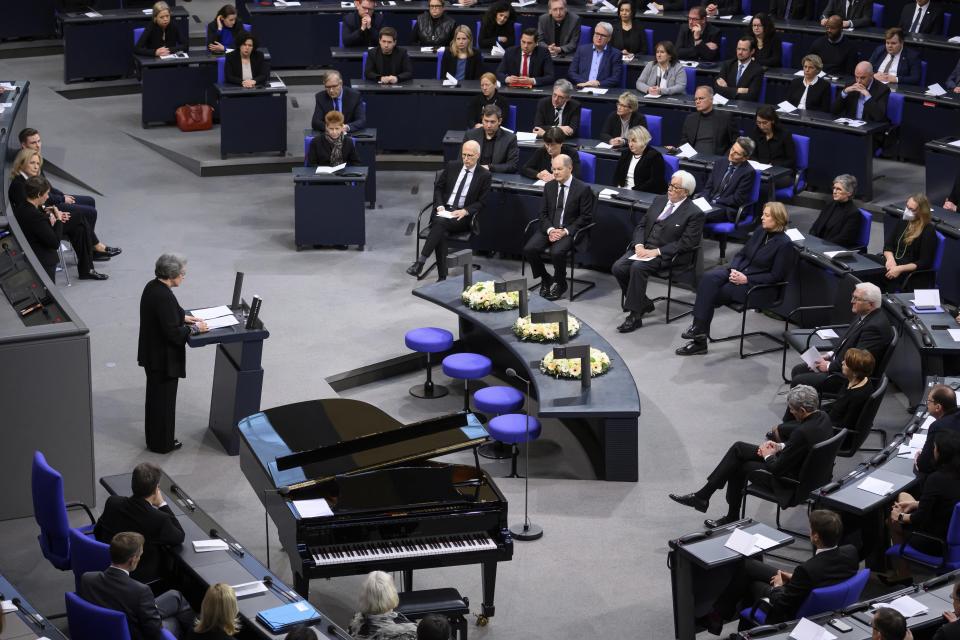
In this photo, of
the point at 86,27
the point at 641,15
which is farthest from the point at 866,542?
the point at 86,27

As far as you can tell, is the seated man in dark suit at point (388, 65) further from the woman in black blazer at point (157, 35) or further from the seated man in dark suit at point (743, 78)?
the seated man in dark suit at point (743, 78)

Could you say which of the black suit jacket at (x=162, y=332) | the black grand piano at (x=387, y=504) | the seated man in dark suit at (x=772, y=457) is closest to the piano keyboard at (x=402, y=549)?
the black grand piano at (x=387, y=504)

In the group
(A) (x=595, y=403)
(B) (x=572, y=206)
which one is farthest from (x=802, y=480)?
(B) (x=572, y=206)

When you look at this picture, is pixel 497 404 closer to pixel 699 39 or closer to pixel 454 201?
pixel 454 201

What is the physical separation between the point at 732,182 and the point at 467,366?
4.47 metres

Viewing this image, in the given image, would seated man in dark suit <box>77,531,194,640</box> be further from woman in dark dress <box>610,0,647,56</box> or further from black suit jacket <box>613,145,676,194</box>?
woman in dark dress <box>610,0,647,56</box>

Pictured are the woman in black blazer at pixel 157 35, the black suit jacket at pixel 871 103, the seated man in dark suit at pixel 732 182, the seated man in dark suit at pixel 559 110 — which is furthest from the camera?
the woman in black blazer at pixel 157 35

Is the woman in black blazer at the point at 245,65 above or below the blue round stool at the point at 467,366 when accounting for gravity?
above

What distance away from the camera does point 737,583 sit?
7898 millimetres

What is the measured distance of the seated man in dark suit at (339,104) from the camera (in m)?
15.4

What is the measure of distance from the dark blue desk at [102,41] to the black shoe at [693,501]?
12.8 m

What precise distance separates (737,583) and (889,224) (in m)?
6.69

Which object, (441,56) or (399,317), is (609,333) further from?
(441,56)

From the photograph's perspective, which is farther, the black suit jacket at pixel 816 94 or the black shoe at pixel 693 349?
the black suit jacket at pixel 816 94
